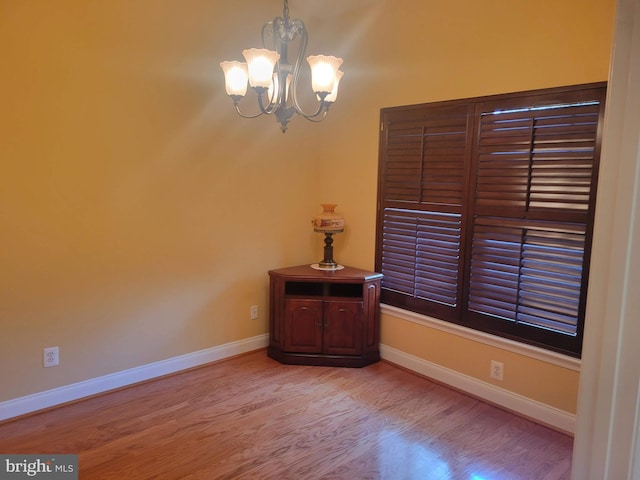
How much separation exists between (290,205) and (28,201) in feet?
6.49

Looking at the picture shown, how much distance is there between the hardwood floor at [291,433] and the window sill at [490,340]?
415 millimetres

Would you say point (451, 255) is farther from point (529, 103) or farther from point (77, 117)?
point (77, 117)

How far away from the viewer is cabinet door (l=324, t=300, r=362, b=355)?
3.50 meters

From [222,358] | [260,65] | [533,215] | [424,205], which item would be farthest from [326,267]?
[260,65]

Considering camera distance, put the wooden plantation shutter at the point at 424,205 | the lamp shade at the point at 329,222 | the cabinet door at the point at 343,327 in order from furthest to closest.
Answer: the lamp shade at the point at 329,222
the cabinet door at the point at 343,327
the wooden plantation shutter at the point at 424,205

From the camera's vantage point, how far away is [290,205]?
3957 mm

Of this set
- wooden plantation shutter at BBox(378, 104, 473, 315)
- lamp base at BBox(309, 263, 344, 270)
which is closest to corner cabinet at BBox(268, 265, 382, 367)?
lamp base at BBox(309, 263, 344, 270)

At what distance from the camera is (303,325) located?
A: 3.54 meters

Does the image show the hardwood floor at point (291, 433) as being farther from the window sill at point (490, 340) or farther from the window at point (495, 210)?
the window at point (495, 210)

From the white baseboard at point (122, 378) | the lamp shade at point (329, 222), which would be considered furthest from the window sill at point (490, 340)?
the white baseboard at point (122, 378)

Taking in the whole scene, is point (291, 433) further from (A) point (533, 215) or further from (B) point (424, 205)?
(A) point (533, 215)

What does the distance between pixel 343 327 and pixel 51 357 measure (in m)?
2.01

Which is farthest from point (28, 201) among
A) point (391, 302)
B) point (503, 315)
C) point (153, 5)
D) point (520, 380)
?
point (520, 380)

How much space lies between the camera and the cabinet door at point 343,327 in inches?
138
